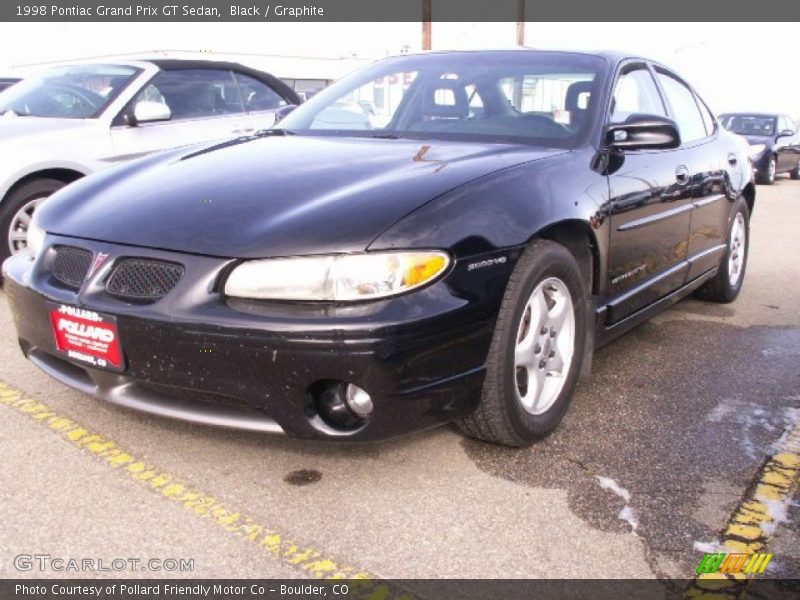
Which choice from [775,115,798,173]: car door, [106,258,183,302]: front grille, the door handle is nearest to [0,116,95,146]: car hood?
[106,258,183,302]: front grille

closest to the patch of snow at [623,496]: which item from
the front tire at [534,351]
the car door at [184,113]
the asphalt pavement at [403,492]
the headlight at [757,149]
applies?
the asphalt pavement at [403,492]

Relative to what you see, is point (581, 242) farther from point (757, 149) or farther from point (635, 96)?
point (757, 149)

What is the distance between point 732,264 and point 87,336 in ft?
13.6

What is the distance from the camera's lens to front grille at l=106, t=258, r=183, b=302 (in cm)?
238

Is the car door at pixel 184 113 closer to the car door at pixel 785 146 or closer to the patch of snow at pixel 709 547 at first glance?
the patch of snow at pixel 709 547

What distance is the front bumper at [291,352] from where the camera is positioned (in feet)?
7.27

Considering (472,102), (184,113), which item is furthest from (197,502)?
(184,113)

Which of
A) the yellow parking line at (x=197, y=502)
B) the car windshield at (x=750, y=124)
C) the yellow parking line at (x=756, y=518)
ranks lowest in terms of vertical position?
the yellow parking line at (x=756, y=518)

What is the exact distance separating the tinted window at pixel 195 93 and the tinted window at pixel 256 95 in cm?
8

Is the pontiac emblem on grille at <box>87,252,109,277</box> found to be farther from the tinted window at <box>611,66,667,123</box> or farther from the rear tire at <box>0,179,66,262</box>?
the rear tire at <box>0,179,66,262</box>

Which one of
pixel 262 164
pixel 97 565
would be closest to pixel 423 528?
pixel 97 565

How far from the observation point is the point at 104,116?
5617 mm

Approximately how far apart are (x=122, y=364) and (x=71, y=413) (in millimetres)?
815

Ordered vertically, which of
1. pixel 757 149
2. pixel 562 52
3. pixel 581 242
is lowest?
pixel 757 149
